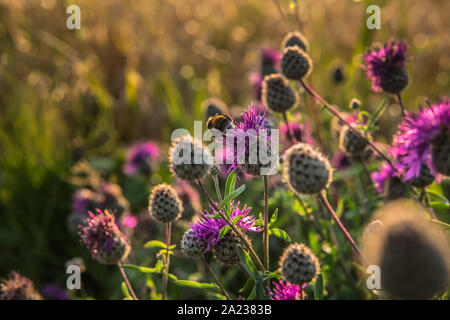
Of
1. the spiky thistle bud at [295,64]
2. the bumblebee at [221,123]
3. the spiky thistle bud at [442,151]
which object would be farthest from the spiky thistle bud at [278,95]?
the spiky thistle bud at [442,151]

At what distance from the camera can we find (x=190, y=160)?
196cm

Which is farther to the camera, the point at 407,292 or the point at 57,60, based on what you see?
the point at 57,60

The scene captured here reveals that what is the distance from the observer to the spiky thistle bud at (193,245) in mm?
1935

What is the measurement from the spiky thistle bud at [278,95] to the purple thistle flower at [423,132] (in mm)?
825

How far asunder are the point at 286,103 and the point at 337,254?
0.89m

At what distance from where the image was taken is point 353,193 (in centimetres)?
385

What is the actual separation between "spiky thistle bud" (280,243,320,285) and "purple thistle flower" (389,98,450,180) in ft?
1.68

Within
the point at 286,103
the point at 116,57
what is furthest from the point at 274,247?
the point at 116,57

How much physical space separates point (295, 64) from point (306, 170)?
938 mm

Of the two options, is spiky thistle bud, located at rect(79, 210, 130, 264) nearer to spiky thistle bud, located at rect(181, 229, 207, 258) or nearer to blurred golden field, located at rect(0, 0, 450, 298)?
spiky thistle bud, located at rect(181, 229, 207, 258)

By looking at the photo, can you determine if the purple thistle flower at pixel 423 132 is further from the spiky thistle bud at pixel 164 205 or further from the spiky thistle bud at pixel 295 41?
the spiky thistle bud at pixel 295 41

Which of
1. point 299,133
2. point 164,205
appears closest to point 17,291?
point 164,205

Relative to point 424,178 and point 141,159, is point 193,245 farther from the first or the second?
point 141,159
